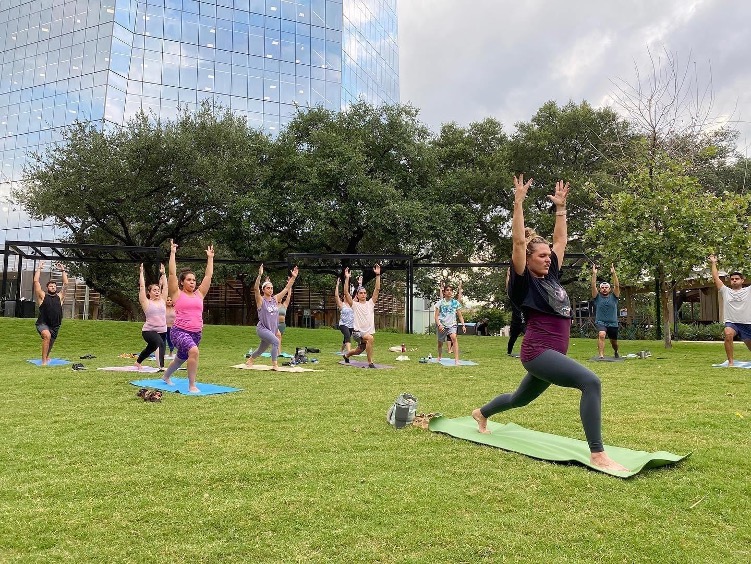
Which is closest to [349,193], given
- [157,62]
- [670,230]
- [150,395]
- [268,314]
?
[670,230]

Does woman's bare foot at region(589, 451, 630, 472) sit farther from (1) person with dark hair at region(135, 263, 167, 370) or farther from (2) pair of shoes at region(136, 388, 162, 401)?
(1) person with dark hair at region(135, 263, 167, 370)

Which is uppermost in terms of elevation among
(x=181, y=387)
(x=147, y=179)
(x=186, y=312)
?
(x=147, y=179)

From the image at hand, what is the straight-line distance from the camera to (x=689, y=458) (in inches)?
180

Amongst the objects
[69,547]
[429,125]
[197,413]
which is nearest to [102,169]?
[429,125]

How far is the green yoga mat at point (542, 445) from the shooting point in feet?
14.3

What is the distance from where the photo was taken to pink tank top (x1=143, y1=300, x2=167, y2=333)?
11438 millimetres

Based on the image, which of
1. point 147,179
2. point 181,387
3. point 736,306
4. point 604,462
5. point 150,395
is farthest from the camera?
point 147,179

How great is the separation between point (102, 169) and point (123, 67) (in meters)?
26.4

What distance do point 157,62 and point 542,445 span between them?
5040cm

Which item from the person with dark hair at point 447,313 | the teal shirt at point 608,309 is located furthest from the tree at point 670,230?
the person with dark hair at point 447,313

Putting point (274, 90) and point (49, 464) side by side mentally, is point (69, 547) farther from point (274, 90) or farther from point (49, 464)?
point (274, 90)

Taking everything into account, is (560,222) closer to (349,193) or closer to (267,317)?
(267,317)

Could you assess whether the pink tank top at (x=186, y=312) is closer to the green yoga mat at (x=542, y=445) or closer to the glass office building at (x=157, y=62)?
the green yoga mat at (x=542, y=445)

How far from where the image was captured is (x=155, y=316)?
1145cm
